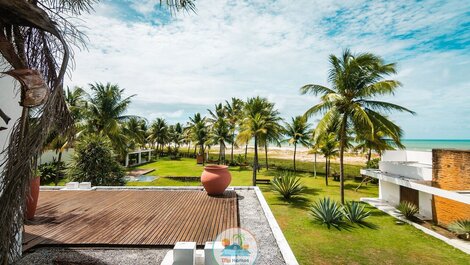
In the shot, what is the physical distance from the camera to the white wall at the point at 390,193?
16.5 metres

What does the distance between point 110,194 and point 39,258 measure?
4971 millimetres

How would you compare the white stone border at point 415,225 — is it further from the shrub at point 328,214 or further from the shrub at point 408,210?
the shrub at point 328,214

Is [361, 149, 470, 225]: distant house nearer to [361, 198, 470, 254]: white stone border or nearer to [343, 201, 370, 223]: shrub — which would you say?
[361, 198, 470, 254]: white stone border

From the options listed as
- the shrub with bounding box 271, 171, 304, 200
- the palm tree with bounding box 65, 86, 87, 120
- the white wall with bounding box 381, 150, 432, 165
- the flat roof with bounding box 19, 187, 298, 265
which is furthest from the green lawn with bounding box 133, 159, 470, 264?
the palm tree with bounding box 65, 86, 87, 120

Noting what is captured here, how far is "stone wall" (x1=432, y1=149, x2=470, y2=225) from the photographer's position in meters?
11.8

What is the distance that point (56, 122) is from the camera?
2283mm

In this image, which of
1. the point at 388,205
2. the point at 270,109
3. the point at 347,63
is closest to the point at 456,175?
the point at 388,205

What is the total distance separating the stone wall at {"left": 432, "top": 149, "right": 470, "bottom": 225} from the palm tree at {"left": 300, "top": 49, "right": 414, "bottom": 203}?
252 cm

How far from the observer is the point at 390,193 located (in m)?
17.4

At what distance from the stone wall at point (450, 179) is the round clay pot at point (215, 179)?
11.4 m

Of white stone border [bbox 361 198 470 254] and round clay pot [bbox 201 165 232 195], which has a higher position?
round clay pot [bbox 201 165 232 195]

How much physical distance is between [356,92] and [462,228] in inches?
324

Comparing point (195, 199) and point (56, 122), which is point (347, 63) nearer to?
point (195, 199)

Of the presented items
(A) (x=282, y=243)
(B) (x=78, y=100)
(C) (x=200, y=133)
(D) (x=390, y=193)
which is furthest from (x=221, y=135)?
(A) (x=282, y=243)
